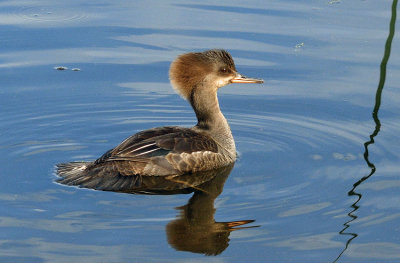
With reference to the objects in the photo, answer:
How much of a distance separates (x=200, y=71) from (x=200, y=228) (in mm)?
→ 2296

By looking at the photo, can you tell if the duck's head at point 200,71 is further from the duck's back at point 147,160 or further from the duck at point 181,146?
the duck's back at point 147,160

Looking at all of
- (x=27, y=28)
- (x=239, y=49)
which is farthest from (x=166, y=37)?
(x=27, y=28)

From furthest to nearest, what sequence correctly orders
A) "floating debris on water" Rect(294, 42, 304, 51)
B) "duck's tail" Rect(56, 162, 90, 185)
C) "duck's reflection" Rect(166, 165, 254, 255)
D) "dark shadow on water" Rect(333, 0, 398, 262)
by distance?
"floating debris on water" Rect(294, 42, 304, 51)
"duck's tail" Rect(56, 162, 90, 185)
"dark shadow on water" Rect(333, 0, 398, 262)
"duck's reflection" Rect(166, 165, 254, 255)

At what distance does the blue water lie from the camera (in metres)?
6.48

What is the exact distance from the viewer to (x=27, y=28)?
11.5m

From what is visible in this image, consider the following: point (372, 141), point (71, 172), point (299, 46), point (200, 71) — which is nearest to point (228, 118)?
point (200, 71)

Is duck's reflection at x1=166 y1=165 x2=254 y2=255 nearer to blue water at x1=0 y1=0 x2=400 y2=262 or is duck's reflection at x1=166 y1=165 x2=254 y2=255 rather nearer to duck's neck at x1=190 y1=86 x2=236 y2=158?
blue water at x1=0 y1=0 x2=400 y2=262

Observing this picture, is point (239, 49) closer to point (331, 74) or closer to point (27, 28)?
point (331, 74)

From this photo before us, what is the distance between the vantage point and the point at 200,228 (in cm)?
679

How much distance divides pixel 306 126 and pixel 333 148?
647 millimetres

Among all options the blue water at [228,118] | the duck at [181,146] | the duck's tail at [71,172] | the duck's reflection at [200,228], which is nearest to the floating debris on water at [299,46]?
the blue water at [228,118]

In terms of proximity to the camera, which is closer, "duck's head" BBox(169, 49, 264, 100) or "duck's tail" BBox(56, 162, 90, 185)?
"duck's tail" BBox(56, 162, 90, 185)

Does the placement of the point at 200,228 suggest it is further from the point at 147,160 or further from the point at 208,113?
the point at 208,113

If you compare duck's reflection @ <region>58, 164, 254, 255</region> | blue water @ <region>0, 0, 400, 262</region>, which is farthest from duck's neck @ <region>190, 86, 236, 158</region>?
duck's reflection @ <region>58, 164, 254, 255</region>
